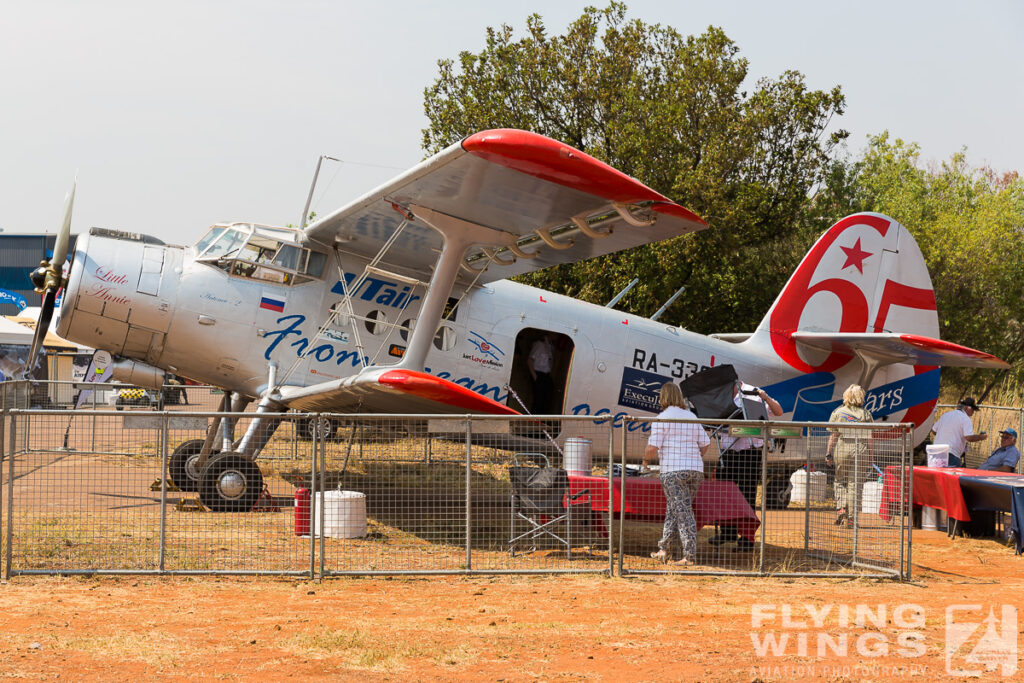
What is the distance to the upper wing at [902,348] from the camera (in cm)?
1227

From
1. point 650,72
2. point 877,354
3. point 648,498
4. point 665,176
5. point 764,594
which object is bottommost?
point 764,594

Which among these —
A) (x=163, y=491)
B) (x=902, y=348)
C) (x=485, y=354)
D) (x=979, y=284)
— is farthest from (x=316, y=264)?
(x=979, y=284)

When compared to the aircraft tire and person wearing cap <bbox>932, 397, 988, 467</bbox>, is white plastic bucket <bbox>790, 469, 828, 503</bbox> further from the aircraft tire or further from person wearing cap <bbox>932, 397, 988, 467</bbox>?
the aircraft tire

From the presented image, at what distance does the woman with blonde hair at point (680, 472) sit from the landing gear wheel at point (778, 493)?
107 centimetres

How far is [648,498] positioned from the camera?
28.1 ft

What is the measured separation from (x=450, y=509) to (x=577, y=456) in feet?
4.52

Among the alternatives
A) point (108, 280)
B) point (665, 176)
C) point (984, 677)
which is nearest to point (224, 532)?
point (108, 280)

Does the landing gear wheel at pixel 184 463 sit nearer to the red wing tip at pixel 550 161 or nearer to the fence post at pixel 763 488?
the red wing tip at pixel 550 161

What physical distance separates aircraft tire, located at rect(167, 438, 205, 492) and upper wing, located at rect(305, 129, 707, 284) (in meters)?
3.13

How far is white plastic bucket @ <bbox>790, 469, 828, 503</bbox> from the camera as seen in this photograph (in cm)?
924

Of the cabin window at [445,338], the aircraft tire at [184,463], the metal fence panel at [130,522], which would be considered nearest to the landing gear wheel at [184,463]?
the aircraft tire at [184,463]

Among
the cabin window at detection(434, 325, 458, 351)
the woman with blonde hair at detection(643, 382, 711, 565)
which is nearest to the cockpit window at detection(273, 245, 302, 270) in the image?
the cabin window at detection(434, 325, 458, 351)

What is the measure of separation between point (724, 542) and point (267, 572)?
4.27m

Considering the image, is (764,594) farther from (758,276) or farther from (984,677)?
(758,276)
